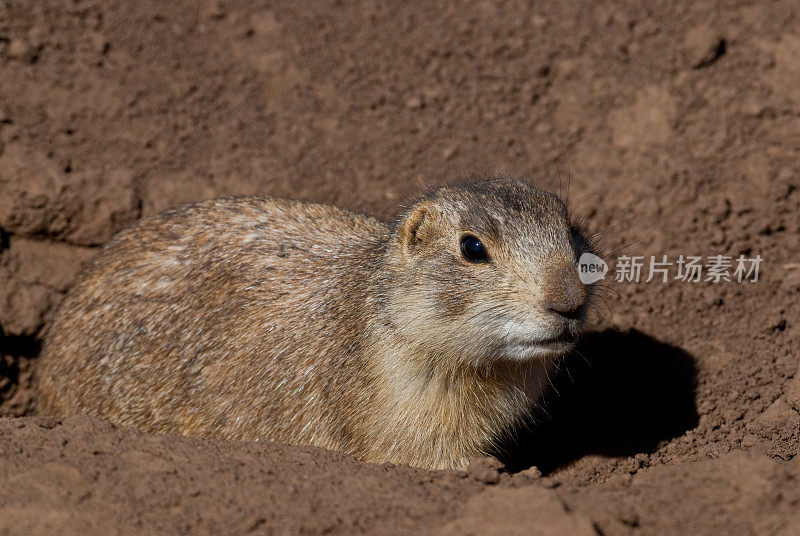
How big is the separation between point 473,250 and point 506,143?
339 cm

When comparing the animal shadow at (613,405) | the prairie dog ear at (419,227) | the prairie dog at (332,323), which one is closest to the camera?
the prairie dog at (332,323)

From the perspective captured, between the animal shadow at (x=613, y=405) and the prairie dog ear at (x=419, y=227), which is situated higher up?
the prairie dog ear at (x=419, y=227)

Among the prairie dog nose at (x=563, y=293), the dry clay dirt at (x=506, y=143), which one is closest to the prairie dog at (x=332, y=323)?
the prairie dog nose at (x=563, y=293)

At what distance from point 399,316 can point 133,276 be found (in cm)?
209

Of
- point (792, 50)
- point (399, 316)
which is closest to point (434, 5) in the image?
point (792, 50)

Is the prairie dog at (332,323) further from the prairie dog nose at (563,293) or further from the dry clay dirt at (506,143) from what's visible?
the dry clay dirt at (506,143)

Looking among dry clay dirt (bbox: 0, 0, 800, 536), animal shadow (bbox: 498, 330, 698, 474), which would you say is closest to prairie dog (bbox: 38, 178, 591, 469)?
animal shadow (bbox: 498, 330, 698, 474)

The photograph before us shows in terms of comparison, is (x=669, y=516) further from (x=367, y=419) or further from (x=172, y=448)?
(x=172, y=448)

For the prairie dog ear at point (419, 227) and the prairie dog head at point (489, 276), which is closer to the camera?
the prairie dog head at point (489, 276)

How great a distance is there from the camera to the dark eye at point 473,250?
4.99 meters

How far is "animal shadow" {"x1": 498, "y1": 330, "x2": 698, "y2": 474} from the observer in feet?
21.3

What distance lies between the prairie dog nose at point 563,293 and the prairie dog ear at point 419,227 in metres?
0.84

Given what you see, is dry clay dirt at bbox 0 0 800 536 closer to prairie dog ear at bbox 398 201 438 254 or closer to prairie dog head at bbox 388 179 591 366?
prairie dog head at bbox 388 179 591 366

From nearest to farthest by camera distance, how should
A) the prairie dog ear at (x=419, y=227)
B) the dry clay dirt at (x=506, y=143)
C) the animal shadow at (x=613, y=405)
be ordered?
the prairie dog ear at (x=419, y=227)
the animal shadow at (x=613, y=405)
the dry clay dirt at (x=506, y=143)
